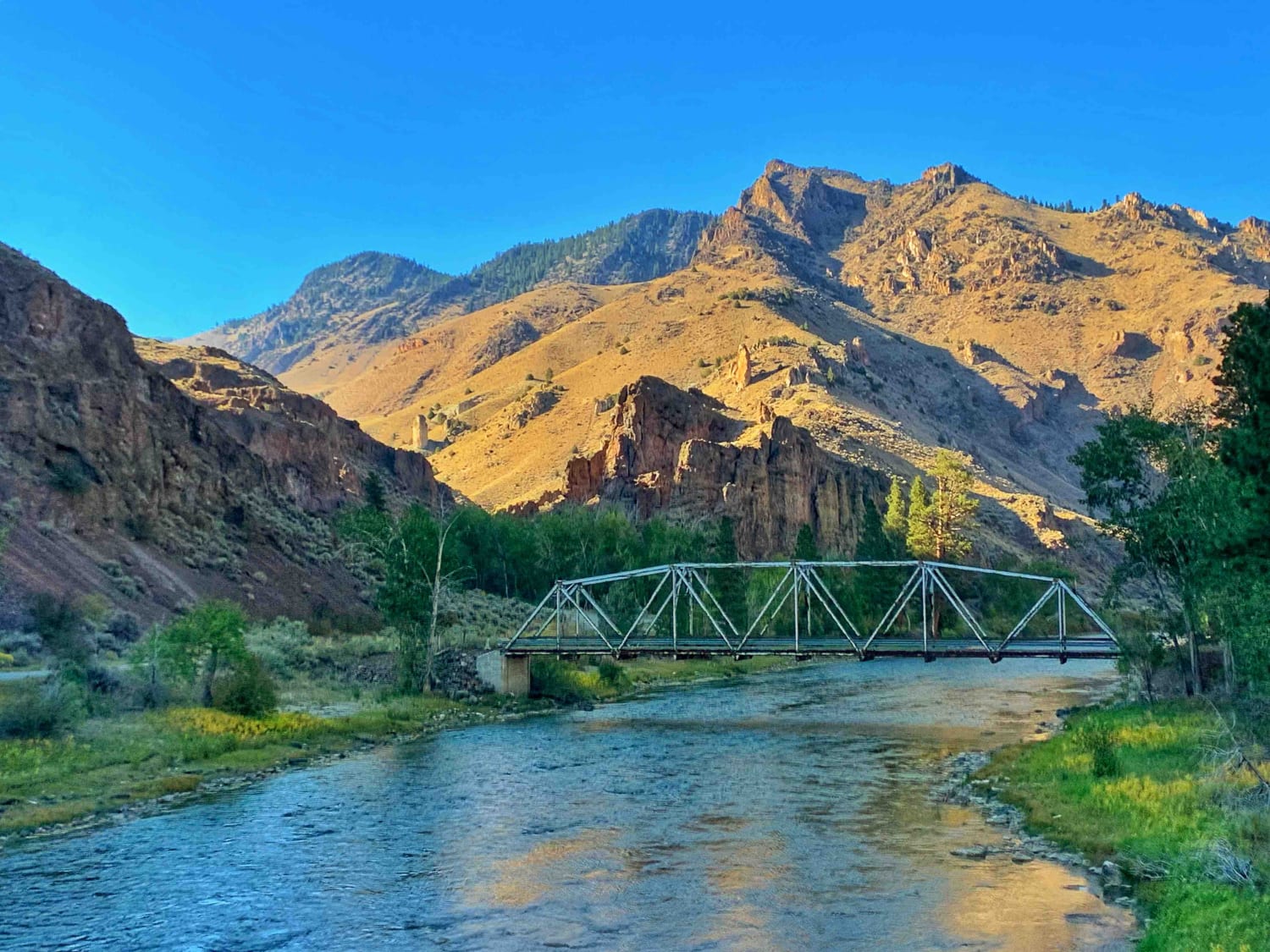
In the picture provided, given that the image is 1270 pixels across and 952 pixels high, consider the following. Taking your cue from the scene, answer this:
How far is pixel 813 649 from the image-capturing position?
4822 cm

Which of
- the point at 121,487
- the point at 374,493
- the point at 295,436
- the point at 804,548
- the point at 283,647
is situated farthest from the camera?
the point at 295,436

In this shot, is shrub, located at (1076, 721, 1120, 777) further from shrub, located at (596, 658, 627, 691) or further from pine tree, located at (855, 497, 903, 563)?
pine tree, located at (855, 497, 903, 563)

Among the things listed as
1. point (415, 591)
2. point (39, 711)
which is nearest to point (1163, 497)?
point (415, 591)

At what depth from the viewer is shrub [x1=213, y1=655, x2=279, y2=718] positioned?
3784 centimetres

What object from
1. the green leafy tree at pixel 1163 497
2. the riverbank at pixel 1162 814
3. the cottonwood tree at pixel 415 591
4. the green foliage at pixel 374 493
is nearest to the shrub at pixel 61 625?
the cottonwood tree at pixel 415 591

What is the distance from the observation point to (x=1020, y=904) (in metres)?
18.1

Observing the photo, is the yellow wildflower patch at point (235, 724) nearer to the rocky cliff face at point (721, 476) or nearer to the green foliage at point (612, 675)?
the green foliage at point (612, 675)

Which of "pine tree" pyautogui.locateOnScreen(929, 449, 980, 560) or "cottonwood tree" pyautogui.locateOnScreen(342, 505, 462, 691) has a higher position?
"pine tree" pyautogui.locateOnScreen(929, 449, 980, 560)

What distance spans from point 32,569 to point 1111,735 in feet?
151

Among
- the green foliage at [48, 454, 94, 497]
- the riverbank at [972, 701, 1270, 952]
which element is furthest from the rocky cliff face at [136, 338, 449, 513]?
the riverbank at [972, 701, 1270, 952]

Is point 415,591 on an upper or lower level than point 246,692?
upper

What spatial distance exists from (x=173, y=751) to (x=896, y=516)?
326ft

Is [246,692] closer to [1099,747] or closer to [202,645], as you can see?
[202,645]

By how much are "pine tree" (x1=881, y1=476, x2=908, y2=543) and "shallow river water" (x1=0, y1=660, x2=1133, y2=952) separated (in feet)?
275
